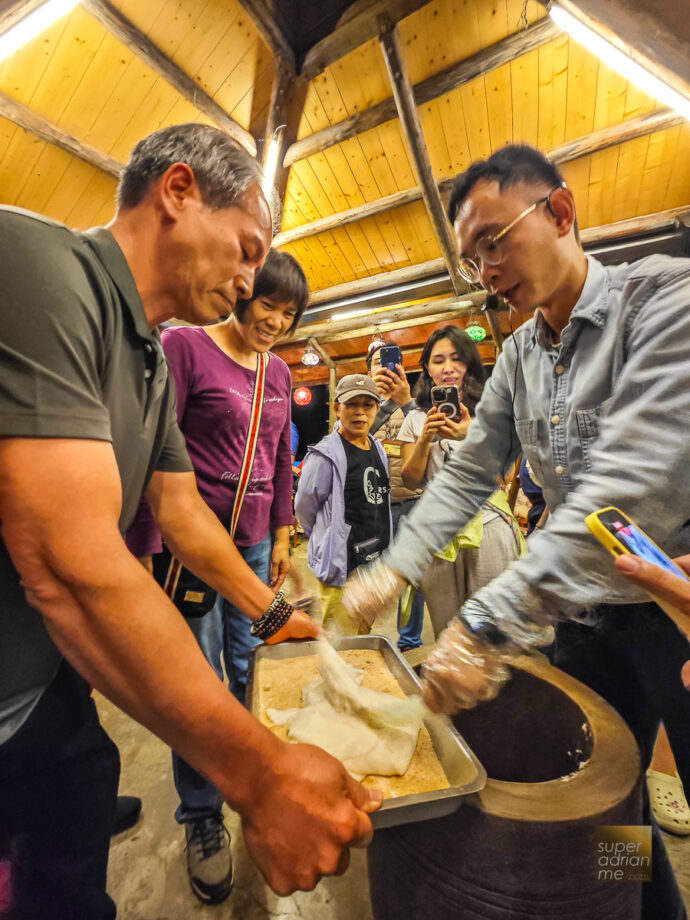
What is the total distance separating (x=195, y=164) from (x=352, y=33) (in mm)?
4354

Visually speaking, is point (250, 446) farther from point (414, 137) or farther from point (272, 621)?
point (414, 137)

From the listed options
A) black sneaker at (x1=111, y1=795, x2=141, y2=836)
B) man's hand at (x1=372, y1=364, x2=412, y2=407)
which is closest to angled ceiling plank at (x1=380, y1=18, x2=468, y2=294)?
man's hand at (x1=372, y1=364, x2=412, y2=407)

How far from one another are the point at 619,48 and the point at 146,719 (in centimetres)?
378

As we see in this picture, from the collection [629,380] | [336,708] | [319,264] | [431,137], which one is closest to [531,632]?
[336,708]

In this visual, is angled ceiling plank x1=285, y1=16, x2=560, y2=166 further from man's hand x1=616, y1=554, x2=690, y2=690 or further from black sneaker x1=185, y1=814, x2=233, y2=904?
black sneaker x1=185, y1=814, x2=233, y2=904

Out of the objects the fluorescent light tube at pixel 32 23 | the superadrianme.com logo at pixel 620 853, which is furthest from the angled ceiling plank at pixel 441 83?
the superadrianme.com logo at pixel 620 853

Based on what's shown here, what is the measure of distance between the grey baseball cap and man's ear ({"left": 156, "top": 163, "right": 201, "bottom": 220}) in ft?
6.79

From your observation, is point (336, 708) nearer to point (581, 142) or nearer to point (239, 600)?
point (239, 600)

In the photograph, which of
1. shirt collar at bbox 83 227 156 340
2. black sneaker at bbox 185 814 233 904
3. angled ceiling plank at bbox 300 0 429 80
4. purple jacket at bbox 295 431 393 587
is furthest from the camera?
angled ceiling plank at bbox 300 0 429 80

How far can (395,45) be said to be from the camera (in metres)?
3.73

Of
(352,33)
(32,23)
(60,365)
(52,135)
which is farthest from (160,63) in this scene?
(60,365)

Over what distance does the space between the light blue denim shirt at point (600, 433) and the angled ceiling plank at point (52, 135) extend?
519 cm

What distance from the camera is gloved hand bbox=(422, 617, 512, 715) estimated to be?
3.37ft

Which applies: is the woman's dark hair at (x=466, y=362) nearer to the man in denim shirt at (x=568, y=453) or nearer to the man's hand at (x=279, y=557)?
the man in denim shirt at (x=568, y=453)
